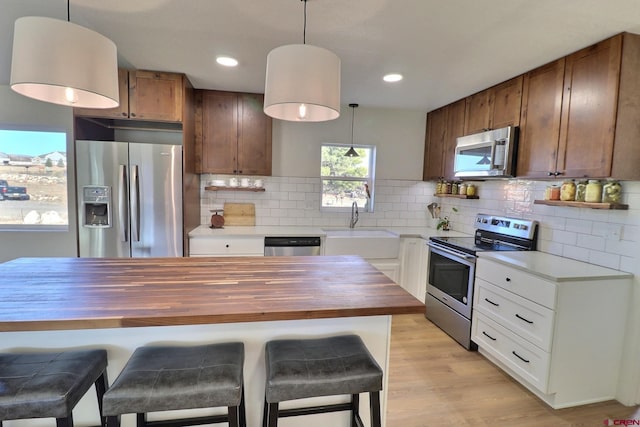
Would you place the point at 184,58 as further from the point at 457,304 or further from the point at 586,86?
the point at 457,304

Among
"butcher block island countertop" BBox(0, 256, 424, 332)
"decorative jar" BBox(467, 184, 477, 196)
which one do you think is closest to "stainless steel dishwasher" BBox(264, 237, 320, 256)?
"butcher block island countertop" BBox(0, 256, 424, 332)

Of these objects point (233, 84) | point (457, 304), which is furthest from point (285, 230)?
point (457, 304)

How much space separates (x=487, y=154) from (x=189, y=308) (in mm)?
2786

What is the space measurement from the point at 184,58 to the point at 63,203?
2.51 meters

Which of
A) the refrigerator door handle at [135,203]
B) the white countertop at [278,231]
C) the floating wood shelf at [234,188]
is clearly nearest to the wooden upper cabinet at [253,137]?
the floating wood shelf at [234,188]

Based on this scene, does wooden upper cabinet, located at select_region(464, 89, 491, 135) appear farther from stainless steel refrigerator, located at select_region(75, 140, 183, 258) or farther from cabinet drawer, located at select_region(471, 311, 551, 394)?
stainless steel refrigerator, located at select_region(75, 140, 183, 258)

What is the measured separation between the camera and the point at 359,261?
1995mm

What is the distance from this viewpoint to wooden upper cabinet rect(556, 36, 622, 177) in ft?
6.47

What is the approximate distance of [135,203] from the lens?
2914 mm

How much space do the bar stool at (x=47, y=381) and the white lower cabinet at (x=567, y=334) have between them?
7.99ft

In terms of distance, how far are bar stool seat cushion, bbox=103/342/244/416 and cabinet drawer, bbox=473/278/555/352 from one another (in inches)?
75.8

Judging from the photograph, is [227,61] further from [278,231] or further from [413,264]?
[413,264]

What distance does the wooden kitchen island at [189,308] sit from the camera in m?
1.14

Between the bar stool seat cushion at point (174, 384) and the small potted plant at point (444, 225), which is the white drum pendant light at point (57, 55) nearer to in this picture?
the bar stool seat cushion at point (174, 384)
